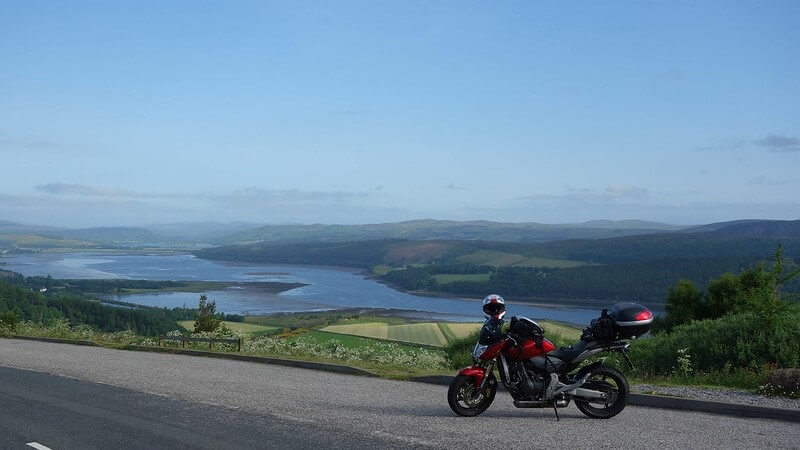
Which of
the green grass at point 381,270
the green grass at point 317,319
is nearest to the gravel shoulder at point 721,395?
the green grass at point 317,319

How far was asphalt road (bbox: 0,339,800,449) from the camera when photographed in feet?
27.1

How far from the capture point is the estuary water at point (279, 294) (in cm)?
7749

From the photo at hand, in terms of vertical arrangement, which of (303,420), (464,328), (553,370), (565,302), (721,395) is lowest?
(565,302)

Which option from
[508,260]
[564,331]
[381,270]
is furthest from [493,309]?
[381,270]

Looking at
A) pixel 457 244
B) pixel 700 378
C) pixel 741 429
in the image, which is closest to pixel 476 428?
pixel 741 429

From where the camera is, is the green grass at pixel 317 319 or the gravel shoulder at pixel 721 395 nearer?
the gravel shoulder at pixel 721 395

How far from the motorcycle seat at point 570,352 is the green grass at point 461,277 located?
100808 millimetres

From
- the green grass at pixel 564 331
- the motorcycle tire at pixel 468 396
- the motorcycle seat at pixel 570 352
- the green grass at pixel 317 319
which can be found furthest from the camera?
the green grass at pixel 317 319

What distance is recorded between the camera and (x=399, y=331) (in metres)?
53.7

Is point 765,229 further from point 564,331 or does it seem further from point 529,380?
point 529,380

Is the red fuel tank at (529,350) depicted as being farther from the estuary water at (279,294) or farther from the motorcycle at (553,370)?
the estuary water at (279,294)

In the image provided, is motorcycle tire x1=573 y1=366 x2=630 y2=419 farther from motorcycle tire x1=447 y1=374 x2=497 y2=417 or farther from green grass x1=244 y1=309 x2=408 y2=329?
green grass x1=244 y1=309 x2=408 y2=329

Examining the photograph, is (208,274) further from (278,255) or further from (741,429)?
(741,429)

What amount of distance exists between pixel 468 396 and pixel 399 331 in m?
44.5
